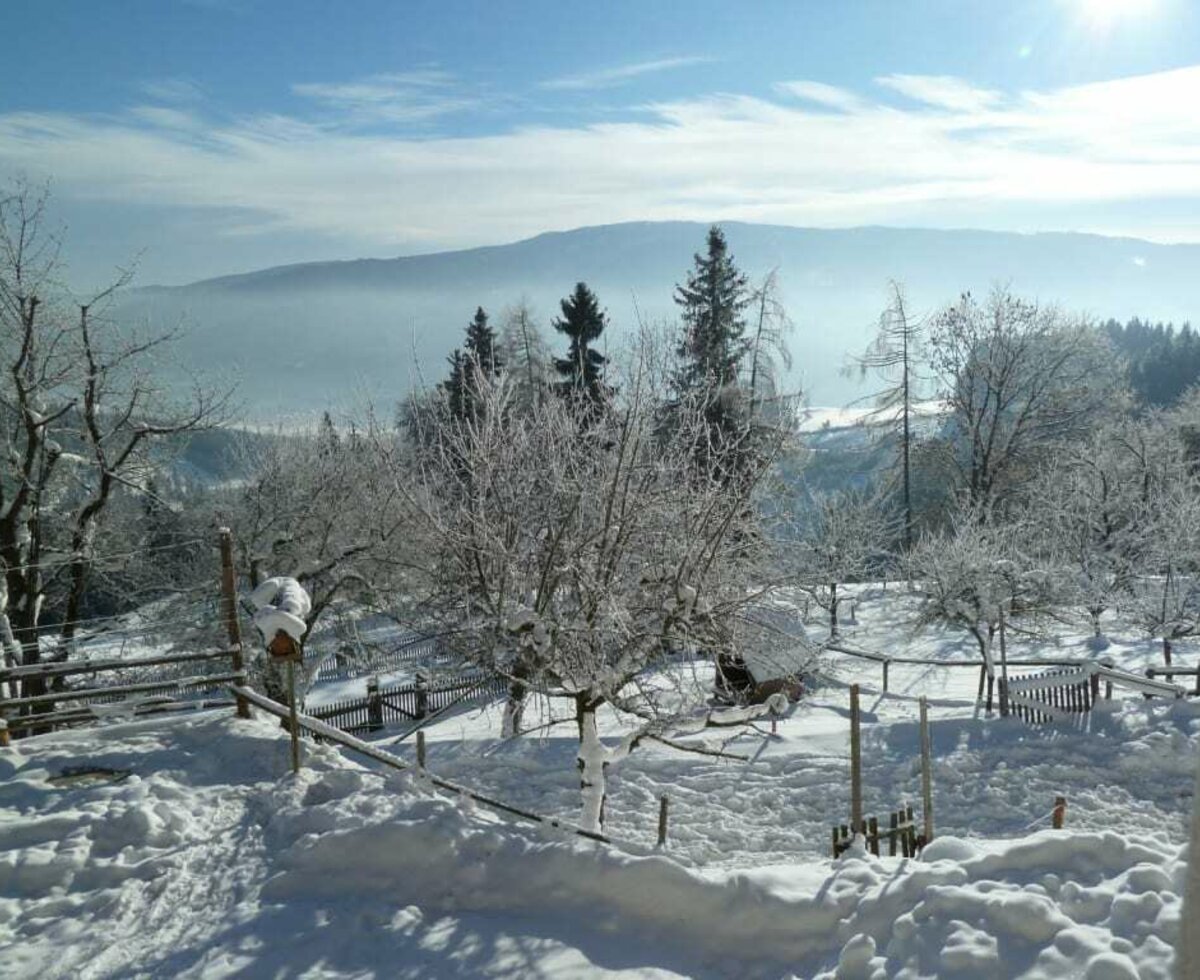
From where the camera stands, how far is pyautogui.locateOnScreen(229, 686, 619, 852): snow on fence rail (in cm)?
796

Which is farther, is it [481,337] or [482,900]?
[481,337]

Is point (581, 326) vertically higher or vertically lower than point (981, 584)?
higher

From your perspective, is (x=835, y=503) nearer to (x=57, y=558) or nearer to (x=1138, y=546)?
(x=1138, y=546)

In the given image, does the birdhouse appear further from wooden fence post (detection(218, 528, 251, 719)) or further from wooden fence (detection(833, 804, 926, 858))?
wooden fence (detection(833, 804, 926, 858))

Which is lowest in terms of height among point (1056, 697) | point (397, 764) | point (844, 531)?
point (1056, 697)

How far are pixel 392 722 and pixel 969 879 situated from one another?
654 inches

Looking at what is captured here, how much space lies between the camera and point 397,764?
9.30m

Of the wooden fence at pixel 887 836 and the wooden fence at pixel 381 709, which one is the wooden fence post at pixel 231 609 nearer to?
the wooden fence at pixel 887 836

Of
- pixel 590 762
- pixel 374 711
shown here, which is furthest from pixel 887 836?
pixel 374 711

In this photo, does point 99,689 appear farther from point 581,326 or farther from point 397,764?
point 581,326

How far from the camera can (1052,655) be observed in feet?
79.1

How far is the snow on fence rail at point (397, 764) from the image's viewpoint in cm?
796

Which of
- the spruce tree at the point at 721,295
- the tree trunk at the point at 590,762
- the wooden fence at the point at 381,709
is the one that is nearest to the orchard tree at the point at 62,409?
the wooden fence at the point at 381,709

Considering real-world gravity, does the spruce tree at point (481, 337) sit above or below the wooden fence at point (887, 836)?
above
